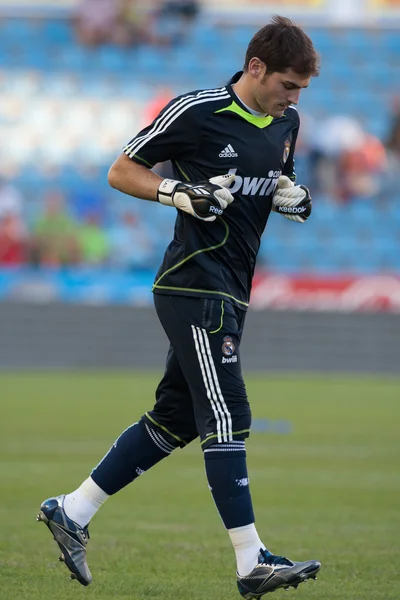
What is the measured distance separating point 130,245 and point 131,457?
50.5 ft

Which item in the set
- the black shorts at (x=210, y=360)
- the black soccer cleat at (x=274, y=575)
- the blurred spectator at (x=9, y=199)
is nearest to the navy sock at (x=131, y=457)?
the black shorts at (x=210, y=360)

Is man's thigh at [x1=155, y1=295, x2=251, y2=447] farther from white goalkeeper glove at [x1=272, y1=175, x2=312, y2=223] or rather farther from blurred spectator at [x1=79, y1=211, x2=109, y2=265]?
blurred spectator at [x1=79, y1=211, x2=109, y2=265]

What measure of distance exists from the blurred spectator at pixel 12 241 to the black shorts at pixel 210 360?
14.9 meters

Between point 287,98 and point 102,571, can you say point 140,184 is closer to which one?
point 287,98

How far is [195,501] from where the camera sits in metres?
8.24

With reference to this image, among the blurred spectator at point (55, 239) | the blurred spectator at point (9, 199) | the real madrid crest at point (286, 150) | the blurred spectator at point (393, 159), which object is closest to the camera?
the real madrid crest at point (286, 150)

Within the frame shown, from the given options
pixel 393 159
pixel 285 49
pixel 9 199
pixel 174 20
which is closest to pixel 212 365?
pixel 285 49

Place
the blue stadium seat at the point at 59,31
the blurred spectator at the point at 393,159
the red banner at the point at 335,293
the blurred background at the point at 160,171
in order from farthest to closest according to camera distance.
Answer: the blue stadium seat at the point at 59,31
the blurred spectator at the point at 393,159
the red banner at the point at 335,293
the blurred background at the point at 160,171

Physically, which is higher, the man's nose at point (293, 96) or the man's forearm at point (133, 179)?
the man's nose at point (293, 96)

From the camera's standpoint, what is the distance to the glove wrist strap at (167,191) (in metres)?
4.94

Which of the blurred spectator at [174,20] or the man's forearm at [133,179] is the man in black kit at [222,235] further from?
the blurred spectator at [174,20]

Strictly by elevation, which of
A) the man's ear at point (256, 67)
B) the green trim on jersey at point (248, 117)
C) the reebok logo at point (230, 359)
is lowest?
the reebok logo at point (230, 359)

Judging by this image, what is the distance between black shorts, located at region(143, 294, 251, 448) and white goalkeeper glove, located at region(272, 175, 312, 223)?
54cm

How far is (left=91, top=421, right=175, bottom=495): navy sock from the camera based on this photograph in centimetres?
539
